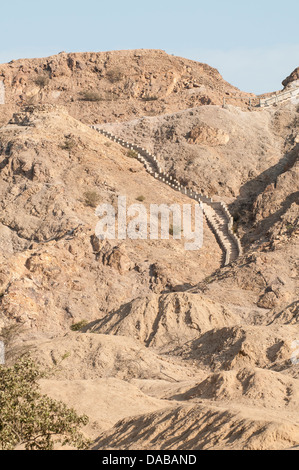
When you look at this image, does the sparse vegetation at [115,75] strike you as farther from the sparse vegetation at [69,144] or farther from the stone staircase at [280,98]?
the sparse vegetation at [69,144]

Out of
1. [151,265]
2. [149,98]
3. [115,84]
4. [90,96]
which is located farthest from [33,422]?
[115,84]

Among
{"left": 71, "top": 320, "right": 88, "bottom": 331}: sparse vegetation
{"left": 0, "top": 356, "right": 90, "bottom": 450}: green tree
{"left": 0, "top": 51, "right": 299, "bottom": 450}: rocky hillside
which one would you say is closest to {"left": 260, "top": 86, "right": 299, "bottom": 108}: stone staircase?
{"left": 0, "top": 51, "right": 299, "bottom": 450}: rocky hillside

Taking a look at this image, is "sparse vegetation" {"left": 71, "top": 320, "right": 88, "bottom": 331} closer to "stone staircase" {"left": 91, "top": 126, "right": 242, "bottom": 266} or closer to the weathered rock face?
"stone staircase" {"left": 91, "top": 126, "right": 242, "bottom": 266}

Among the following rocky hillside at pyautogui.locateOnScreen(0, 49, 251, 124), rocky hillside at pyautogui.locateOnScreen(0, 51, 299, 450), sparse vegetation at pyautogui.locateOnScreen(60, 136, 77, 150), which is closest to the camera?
rocky hillside at pyautogui.locateOnScreen(0, 51, 299, 450)

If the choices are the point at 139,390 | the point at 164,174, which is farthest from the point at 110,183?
the point at 139,390

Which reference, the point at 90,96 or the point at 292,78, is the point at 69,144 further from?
the point at 292,78
